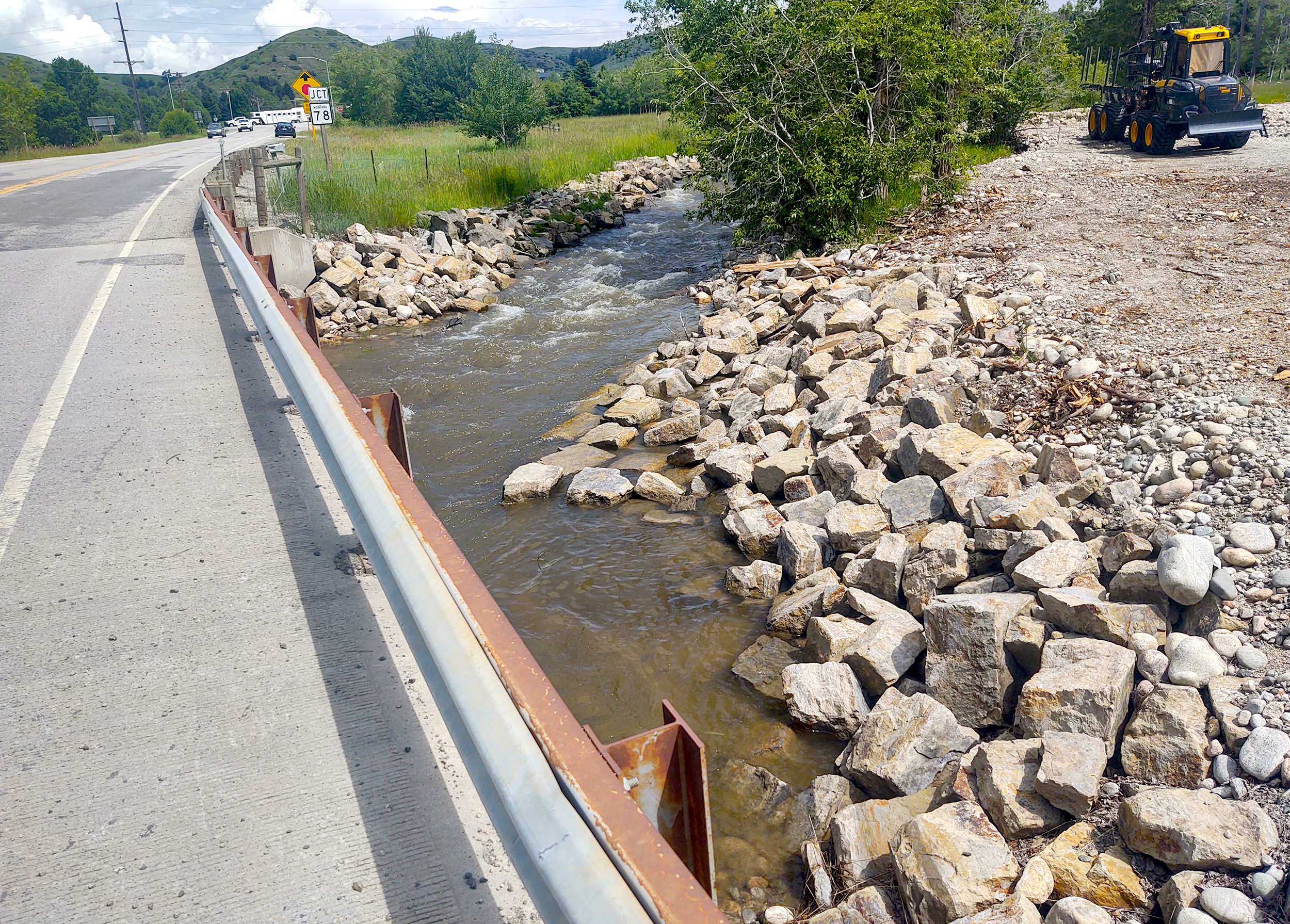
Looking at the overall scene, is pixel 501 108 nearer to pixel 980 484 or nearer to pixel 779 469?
pixel 779 469

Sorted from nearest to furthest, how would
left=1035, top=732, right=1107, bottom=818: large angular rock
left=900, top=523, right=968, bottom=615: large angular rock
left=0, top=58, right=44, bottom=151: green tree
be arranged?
1. left=1035, top=732, right=1107, bottom=818: large angular rock
2. left=900, top=523, right=968, bottom=615: large angular rock
3. left=0, top=58, right=44, bottom=151: green tree

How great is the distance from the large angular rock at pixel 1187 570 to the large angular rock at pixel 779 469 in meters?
3.22

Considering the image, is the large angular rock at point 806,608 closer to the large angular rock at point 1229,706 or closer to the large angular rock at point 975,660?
the large angular rock at point 975,660

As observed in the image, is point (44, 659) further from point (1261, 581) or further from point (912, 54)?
point (912, 54)

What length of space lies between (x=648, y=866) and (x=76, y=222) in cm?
1734

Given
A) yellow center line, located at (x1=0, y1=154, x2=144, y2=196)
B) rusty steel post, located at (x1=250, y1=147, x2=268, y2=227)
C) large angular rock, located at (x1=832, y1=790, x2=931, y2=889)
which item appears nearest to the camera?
large angular rock, located at (x1=832, y1=790, x2=931, y2=889)

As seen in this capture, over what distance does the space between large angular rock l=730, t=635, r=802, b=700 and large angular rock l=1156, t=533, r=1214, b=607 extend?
2031 mm

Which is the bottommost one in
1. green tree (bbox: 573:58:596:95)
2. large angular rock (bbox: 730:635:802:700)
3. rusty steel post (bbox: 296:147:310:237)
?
large angular rock (bbox: 730:635:802:700)

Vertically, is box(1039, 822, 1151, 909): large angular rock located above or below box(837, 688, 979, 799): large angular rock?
above

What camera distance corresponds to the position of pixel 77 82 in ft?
437

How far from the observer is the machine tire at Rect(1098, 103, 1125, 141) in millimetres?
21375

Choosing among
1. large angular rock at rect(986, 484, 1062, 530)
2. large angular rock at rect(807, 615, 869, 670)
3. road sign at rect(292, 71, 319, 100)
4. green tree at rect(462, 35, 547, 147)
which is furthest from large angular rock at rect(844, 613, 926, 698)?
green tree at rect(462, 35, 547, 147)

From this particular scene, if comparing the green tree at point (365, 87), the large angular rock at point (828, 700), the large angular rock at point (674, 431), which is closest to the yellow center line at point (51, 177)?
the large angular rock at point (674, 431)

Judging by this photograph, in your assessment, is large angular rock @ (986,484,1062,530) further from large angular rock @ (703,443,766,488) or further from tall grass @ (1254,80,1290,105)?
tall grass @ (1254,80,1290,105)
